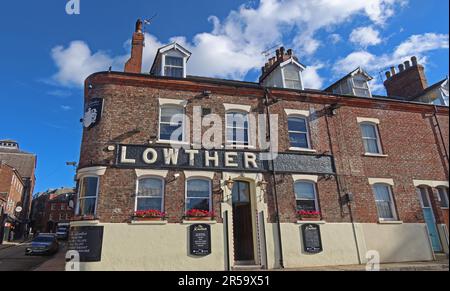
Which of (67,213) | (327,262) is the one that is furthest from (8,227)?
(327,262)

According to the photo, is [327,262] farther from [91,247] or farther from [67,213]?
[67,213]

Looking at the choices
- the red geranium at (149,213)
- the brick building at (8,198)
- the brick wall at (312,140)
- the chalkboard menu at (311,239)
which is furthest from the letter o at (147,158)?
the brick building at (8,198)

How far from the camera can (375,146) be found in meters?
14.7

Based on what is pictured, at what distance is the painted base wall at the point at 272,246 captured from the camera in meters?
10.3

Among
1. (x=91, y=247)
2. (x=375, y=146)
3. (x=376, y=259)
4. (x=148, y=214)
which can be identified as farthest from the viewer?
(x=375, y=146)

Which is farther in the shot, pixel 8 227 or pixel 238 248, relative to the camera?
pixel 8 227

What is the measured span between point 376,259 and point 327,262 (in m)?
1.97

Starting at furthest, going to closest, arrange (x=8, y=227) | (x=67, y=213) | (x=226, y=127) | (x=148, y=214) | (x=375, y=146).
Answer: (x=67, y=213), (x=8, y=227), (x=375, y=146), (x=226, y=127), (x=148, y=214)

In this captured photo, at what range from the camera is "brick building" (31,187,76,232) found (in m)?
65.1

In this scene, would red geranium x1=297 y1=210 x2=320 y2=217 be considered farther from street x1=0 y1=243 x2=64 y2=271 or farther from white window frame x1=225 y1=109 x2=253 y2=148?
street x1=0 y1=243 x2=64 y2=271

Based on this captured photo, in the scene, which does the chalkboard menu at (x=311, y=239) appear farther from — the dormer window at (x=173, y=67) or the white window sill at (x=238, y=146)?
the dormer window at (x=173, y=67)

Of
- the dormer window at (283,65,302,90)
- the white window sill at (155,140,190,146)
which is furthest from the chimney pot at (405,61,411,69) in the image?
the white window sill at (155,140,190,146)

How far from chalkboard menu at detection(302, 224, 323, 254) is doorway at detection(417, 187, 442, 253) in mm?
5607

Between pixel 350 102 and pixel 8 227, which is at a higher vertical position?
pixel 350 102
